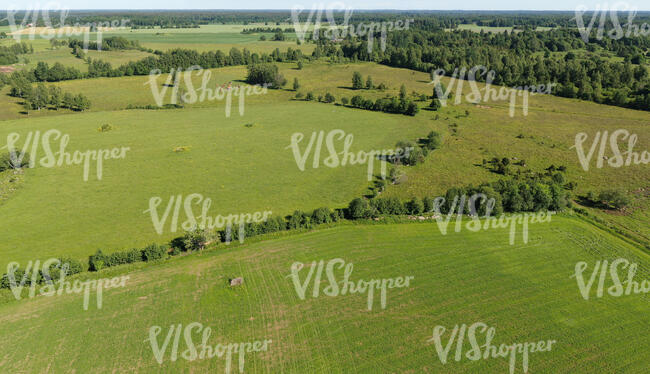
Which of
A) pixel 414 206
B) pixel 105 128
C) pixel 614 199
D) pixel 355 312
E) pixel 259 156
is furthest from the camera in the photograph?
pixel 105 128

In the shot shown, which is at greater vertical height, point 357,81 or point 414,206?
point 357,81

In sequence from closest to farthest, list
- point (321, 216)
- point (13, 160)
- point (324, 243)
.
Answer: point (324, 243) < point (321, 216) < point (13, 160)

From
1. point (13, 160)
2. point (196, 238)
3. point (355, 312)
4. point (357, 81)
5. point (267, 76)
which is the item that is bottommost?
point (355, 312)

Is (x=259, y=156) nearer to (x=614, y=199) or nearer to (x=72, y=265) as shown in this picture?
(x=72, y=265)

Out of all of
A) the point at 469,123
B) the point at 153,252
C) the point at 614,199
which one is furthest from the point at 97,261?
the point at 469,123

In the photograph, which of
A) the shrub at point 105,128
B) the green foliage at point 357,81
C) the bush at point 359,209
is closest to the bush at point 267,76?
the green foliage at point 357,81

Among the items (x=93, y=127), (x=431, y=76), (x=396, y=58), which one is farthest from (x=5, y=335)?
(x=396, y=58)
